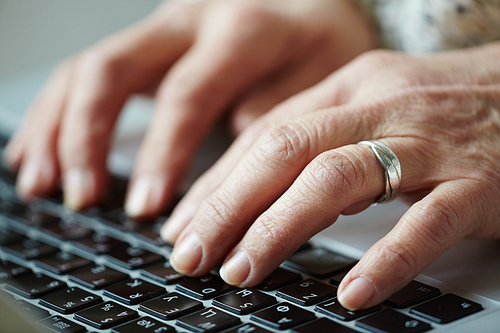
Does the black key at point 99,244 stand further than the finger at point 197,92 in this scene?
No

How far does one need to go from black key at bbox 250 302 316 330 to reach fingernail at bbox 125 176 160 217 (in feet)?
1.00

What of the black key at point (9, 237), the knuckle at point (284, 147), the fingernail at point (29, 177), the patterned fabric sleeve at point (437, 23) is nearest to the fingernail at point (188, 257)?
the knuckle at point (284, 147)

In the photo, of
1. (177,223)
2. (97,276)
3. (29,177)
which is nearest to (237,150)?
(177,223)

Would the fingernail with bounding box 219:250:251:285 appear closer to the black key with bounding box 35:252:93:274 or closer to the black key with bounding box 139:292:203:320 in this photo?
the black key with bounding box 139:292:203:320

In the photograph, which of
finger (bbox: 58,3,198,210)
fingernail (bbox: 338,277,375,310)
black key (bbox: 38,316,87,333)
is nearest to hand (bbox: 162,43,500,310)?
fingernail (bbox: 338,277,375,310)

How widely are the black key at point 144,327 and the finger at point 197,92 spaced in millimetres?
270

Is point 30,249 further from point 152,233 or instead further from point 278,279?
point 278,279

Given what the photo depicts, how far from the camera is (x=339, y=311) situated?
398 millimetres

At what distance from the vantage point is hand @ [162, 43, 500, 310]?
→ 437mm

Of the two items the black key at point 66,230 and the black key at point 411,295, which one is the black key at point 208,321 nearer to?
the black key at point 411,295

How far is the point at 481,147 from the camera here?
0.52 metres

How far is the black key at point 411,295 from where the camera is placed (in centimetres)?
40

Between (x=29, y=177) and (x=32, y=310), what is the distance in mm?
384

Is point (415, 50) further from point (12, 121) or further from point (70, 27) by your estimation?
point (70, 27)
